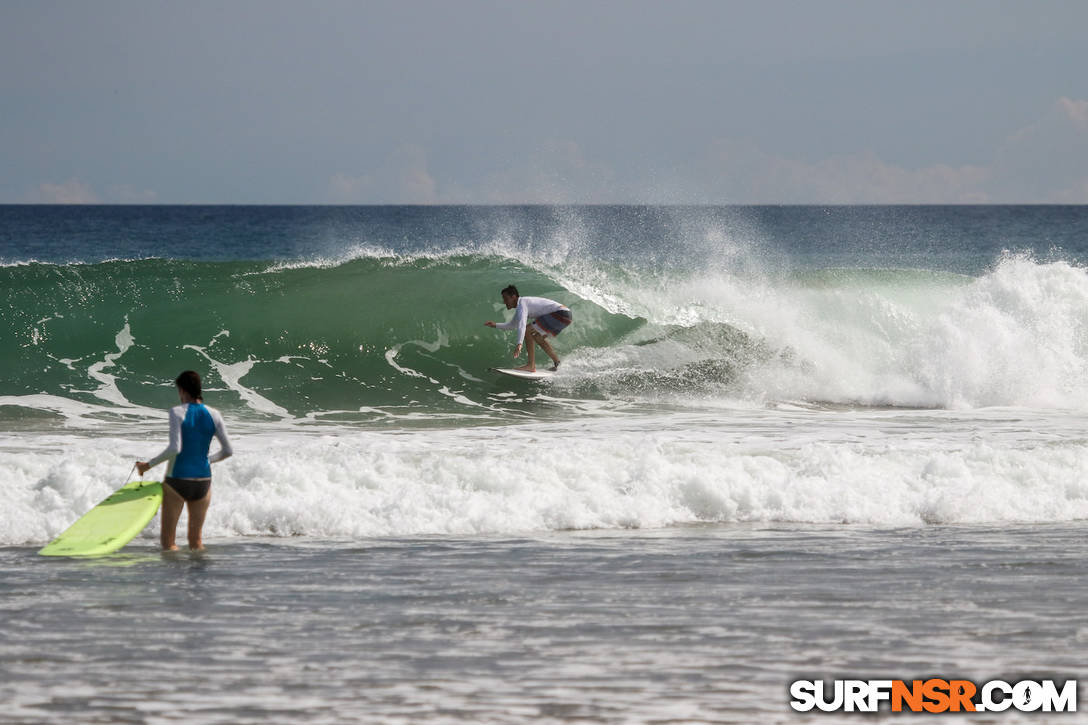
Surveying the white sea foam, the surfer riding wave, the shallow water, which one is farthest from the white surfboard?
the shallow water

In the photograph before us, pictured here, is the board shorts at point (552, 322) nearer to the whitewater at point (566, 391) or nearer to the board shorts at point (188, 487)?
the whitewater at point (566, 391)

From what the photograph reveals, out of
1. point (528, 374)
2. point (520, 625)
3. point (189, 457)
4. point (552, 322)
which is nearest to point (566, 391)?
point (528, 374)

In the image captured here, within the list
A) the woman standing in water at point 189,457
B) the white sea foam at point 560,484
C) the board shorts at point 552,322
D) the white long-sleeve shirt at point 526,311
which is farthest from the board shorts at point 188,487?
the board shorts at point 552,322

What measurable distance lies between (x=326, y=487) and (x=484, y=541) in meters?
1.55

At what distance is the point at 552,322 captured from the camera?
1462 cm

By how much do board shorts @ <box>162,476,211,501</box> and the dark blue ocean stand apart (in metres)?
0.42

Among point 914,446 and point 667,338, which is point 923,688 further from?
point 667,338

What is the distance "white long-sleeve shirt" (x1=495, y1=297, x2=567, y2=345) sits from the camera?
13.9 m

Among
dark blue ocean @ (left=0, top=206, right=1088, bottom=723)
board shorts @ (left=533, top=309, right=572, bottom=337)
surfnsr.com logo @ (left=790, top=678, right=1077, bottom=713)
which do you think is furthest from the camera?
board shorts @ (left=533, top=309, right=572, bottom=337)

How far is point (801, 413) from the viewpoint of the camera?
45.0 ft

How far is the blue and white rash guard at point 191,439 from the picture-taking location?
7.66 m

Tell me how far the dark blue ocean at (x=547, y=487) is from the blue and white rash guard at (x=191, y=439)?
600 millimetres

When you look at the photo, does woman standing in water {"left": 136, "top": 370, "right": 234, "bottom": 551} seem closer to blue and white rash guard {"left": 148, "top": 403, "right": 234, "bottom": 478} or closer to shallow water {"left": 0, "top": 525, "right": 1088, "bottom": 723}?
blue and white rash guard {"left": 148, "top": 403, "right": 234, "bottom": 478}

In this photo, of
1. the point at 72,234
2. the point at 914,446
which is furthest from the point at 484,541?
the point at 72,234
